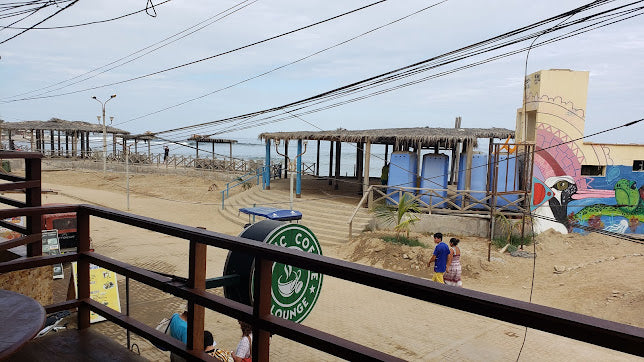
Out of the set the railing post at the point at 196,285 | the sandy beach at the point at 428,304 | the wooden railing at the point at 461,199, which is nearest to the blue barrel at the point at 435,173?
the wooden railing at the point at 461,199

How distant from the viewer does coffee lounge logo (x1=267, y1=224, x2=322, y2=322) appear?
8.75ft

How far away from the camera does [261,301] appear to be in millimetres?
1860

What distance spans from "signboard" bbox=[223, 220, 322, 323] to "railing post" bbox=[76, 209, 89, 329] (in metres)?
0.99

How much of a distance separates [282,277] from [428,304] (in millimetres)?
7978

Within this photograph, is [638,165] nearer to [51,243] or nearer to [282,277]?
[282,277]

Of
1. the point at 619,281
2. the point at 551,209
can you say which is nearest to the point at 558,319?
the point at 619,281

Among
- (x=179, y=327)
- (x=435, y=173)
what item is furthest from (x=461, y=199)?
(x=179, y=327)

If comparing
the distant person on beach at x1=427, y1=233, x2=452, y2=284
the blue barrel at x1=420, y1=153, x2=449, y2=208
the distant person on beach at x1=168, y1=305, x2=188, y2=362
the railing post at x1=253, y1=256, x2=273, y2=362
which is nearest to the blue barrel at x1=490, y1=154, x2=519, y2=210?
the blue barrel at x1=420, y1=153, x2=449, y2=208

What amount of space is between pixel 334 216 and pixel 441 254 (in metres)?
7.65

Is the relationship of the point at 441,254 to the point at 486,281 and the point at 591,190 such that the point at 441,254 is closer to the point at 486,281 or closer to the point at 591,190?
the point at 486,281

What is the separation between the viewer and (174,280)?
7.45ft

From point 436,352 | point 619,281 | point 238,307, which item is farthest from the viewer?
point 619,281

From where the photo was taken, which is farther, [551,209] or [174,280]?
[551,209]

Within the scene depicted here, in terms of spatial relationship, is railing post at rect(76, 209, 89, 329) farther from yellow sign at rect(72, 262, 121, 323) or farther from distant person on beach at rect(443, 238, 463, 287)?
distant person on beach at rect(443, 238, 463, 287)
